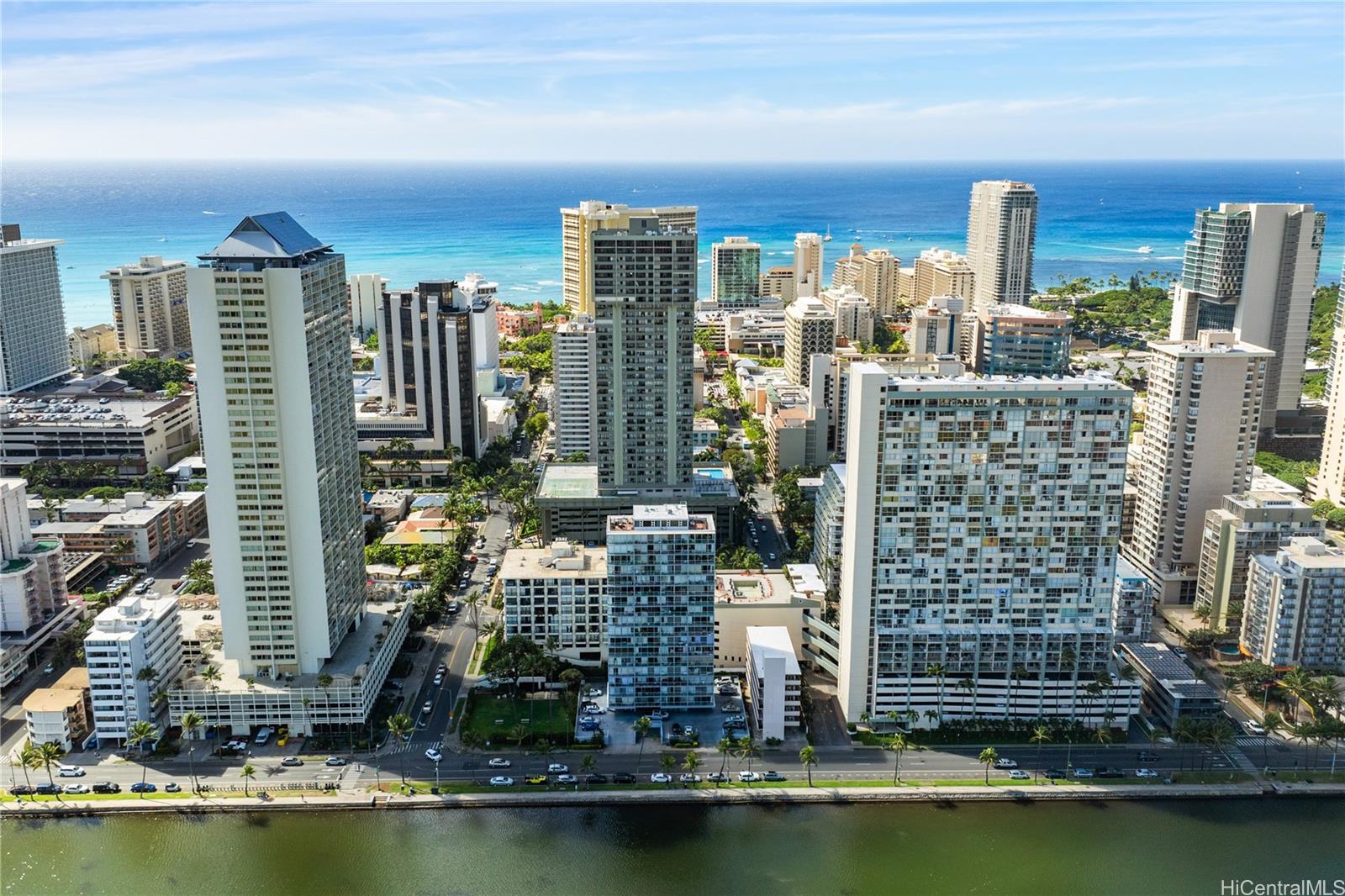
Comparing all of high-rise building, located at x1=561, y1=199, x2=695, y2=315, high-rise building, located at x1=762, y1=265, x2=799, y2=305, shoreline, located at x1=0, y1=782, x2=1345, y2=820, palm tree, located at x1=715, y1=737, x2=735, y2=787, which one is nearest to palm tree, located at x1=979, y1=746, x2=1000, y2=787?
shoreline, located at x1=0, y1=782, x2=1345, y2=820

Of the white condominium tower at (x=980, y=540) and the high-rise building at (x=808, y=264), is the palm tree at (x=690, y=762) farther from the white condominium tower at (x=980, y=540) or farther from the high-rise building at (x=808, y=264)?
the high-rise building at (x=808, y=264)

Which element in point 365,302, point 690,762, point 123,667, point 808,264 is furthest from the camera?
point 808,264

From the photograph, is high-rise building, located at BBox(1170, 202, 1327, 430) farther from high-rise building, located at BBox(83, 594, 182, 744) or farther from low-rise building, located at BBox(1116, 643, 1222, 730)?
high-rise building, located at BBox(83, 594, 182, 744)

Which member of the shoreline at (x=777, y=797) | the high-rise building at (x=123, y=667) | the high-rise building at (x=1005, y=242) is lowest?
the shoreline at (x=777, y=797)

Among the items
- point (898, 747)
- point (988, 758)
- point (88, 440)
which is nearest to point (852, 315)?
point (88, 440)

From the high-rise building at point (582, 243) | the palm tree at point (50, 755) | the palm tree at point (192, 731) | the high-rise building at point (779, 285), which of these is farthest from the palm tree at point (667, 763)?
the high-rise building at point (779, 285)

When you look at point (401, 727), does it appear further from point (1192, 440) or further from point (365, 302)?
point (365, 302)

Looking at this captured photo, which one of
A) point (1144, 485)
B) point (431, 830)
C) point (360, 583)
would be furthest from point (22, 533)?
point (1144, 485)
